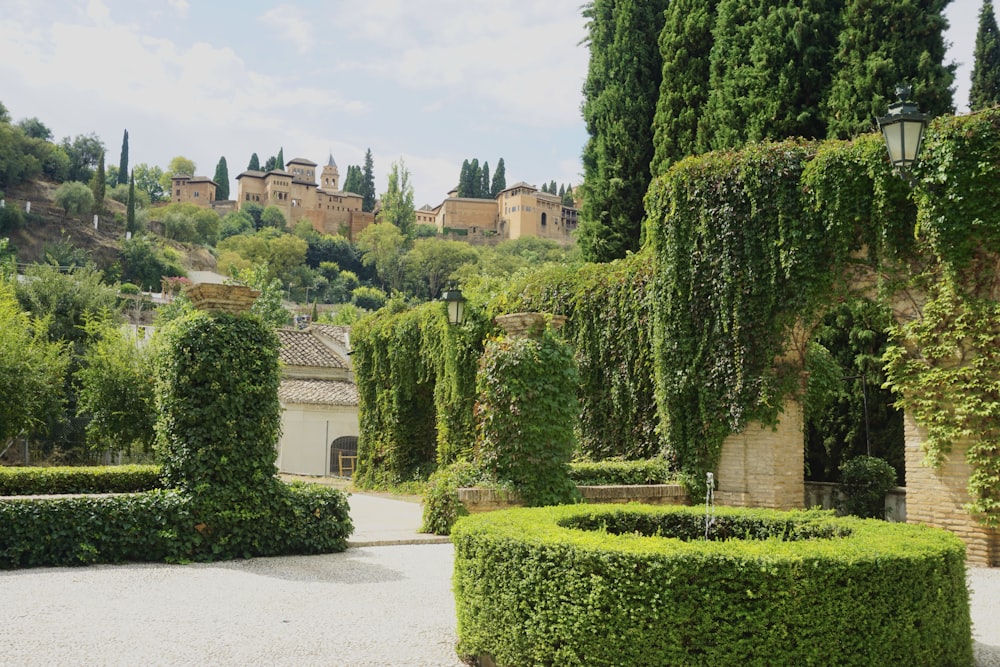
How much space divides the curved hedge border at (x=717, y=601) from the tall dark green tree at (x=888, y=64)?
44.3ft

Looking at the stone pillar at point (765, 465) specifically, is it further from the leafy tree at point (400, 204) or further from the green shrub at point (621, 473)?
the leafy tree at point (400, 204)

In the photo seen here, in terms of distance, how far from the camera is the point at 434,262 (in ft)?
295

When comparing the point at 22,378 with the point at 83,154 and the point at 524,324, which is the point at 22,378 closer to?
the point at 524,324

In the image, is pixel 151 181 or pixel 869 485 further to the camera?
pixel 151 181

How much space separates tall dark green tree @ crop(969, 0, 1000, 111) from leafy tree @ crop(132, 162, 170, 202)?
114263mm

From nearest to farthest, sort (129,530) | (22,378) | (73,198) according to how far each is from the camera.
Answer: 1. (129,530)
2. (22,378)
3. (73,198)

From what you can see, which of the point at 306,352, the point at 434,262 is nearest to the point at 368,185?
the point at 434,262

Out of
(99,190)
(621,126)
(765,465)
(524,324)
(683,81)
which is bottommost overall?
(765,465)

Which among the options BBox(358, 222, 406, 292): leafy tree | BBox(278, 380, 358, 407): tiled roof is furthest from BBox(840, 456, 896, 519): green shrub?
BBox(358, 222, 406, 292): leafy tree

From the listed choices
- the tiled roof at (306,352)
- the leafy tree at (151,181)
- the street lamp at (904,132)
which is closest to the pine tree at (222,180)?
the leafy tree at (151,181)

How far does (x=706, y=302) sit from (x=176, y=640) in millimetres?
8655

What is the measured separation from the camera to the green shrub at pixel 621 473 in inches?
465

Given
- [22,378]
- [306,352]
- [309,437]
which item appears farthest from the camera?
[306,352]

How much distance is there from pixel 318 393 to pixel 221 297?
2198 cm
